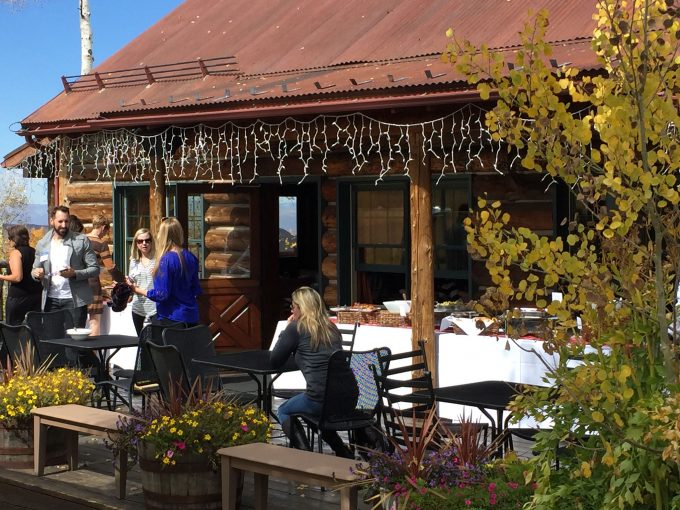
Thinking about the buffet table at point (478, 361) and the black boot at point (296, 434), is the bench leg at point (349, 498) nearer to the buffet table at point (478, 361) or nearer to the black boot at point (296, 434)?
the black boot at point (296, 434)

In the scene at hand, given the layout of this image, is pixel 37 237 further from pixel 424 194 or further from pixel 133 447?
pixel 133 447

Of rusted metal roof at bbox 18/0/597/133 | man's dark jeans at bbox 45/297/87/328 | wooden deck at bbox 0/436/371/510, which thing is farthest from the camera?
man's dark jeans at bbox 45/297/87/328

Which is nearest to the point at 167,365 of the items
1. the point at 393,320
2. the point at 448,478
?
the point at 393,320

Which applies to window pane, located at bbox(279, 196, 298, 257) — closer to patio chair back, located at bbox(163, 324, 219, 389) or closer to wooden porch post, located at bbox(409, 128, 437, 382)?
wooden porch post, located at bbox(409, 128, 437, 382)

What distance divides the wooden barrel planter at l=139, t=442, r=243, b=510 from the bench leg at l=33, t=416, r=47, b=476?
4.85 ft

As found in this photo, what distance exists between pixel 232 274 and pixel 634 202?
409 inches

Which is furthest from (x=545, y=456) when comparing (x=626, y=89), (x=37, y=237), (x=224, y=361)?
(x=37, y=237)

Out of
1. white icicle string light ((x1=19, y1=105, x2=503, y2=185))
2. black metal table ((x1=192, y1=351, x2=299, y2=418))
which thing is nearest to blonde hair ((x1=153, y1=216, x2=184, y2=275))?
white icicle string light ((x1=19, y1=105, x2=503, y2=185))

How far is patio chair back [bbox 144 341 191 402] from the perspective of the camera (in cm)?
790

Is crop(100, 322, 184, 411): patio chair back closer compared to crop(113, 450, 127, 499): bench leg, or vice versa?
crop(113, 450, 127, 499): bench leg

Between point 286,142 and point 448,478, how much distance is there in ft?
25.0

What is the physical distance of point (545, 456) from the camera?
4.42 metres

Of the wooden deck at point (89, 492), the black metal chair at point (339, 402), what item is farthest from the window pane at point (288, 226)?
the black metal chair at point (339, 402)

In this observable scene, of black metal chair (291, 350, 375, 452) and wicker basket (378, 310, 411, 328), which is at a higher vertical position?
wicker basket (378, 310, 411, 328)
